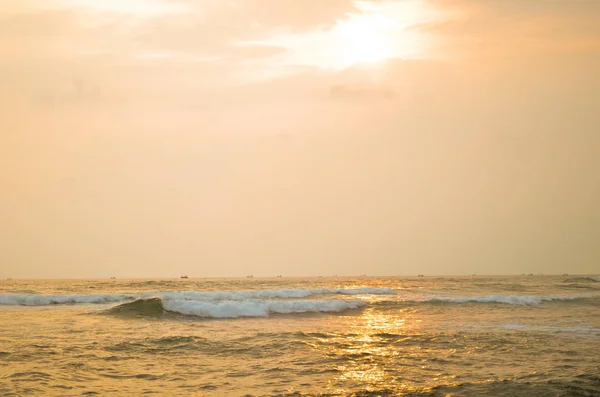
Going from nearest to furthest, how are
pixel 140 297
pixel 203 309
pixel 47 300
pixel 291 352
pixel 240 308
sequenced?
pixel 291 352, pixel 203 309, pixel 240 308, pixel 47 300, pixel 140 297

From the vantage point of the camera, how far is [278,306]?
27891 mm

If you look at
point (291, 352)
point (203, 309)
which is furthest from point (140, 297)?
point (291, 352)

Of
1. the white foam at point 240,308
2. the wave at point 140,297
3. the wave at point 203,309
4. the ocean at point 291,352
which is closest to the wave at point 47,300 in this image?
the wave at point 140,297

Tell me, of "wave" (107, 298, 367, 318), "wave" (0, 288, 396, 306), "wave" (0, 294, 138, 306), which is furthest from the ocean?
"wave" (0, 288, 396, 306)

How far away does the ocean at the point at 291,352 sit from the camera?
34.9 feet

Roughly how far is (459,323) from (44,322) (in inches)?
694

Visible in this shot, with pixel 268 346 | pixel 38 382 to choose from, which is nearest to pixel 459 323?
pixel 268 346

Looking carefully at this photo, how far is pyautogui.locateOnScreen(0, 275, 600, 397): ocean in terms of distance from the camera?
34.9 ft

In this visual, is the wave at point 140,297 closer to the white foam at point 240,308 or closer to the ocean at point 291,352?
the white foam at point 240,308

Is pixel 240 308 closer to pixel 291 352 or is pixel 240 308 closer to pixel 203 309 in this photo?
pixel 203 309

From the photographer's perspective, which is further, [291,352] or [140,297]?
[140,297]

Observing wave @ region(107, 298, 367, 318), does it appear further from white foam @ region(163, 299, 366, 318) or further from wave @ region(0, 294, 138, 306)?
wave @ region(0, 294, 138, 306)

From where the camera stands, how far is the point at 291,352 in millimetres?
14648

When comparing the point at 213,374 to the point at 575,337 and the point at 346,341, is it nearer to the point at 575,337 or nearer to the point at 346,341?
the point at 346,341
